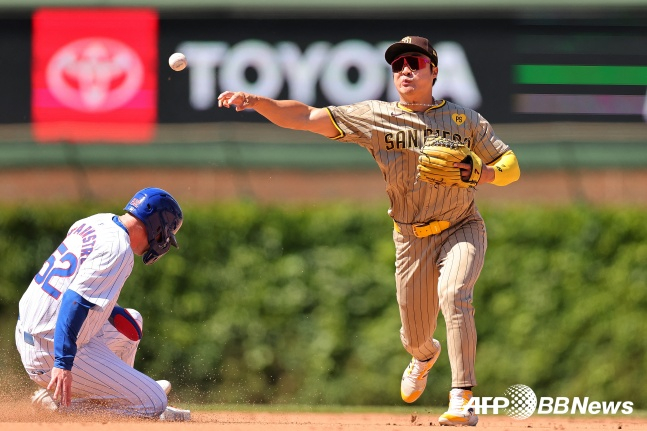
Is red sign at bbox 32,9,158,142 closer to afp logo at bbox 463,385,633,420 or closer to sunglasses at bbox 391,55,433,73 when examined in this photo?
afp logo at bbox 463,385,633,420

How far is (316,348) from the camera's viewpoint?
9.29m

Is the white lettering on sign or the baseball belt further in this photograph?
the white lettering on sign

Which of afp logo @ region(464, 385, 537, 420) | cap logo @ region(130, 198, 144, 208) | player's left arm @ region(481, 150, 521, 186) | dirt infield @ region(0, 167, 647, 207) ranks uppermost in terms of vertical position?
player's left arm @ region(481, 150, 521, 186)

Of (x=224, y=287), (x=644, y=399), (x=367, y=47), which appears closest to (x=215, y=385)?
(x=224, y=287)

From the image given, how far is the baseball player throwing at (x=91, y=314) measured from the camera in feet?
16.7

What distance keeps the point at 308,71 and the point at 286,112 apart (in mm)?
6565

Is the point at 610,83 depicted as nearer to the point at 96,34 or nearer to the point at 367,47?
the point at 367,47

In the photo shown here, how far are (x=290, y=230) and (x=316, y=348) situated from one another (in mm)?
1105

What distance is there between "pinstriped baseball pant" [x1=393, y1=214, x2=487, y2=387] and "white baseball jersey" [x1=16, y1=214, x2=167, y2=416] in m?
1.49

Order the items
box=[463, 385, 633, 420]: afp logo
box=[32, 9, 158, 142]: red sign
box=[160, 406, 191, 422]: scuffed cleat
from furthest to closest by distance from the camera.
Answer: box=[32, 9, 158, 142]: red sign → box=[463, 385, 633, 420]: afp logo → box=[160, 406, 191, 422]: scuffed cleat

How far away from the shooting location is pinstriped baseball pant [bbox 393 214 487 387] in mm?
5535

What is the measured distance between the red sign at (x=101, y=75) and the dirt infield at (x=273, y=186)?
140 centimetres

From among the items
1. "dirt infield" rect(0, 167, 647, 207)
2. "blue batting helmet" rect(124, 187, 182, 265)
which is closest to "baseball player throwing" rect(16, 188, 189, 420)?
"blue batting helmet" rect(124, 187, 182, 265)

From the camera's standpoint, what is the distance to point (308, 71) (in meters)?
12.2
